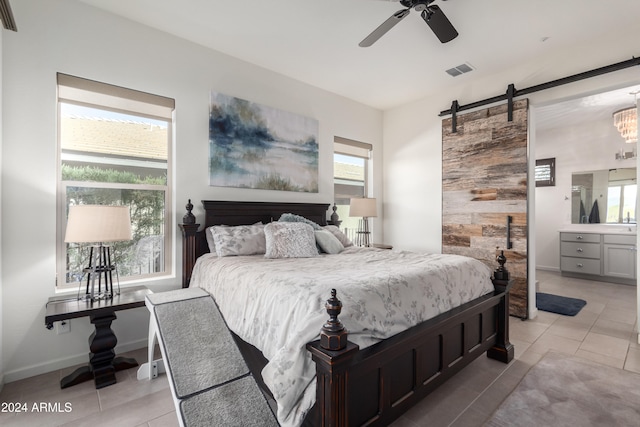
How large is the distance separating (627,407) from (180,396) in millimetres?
2779

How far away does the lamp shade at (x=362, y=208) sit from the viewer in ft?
14.5

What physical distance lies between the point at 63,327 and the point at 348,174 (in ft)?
12.7

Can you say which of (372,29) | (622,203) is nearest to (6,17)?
(372,29)

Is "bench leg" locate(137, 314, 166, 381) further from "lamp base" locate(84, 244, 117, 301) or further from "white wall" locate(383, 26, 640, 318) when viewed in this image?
"white wall" locate(383, 26, 640, 318)

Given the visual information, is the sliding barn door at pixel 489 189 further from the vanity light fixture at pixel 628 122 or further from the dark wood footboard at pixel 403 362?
the vanity light fixture at pixel 628 122

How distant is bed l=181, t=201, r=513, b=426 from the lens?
135 centimetres

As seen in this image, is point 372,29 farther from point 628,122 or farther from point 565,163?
point 565,163

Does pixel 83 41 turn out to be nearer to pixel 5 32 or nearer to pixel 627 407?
pixel 5 32

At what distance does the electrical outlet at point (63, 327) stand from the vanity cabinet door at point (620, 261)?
754 centimetres

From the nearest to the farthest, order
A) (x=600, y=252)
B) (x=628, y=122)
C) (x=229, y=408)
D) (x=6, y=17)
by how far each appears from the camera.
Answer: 1. (x=229, y=408)
2. (x=6, y=17)
3. (x=628, y=122)
4. (x=600, y=252)

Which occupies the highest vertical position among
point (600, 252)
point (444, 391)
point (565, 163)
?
point (565, 163)

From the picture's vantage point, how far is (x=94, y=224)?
2176mm

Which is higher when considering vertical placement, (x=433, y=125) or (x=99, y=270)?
(x=433, y=125)

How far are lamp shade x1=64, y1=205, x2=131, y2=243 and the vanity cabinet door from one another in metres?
7.12
